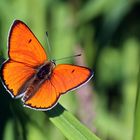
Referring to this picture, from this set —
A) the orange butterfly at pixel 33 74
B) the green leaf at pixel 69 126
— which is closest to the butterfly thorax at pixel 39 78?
the orange butterfly at pixel 33 74

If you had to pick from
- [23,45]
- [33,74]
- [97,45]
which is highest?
[23,45]

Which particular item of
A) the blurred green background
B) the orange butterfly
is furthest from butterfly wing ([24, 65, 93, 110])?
the blurred green background

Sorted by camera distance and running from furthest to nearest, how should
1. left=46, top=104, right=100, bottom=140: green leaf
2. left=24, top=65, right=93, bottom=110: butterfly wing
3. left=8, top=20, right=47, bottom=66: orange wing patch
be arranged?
1. left=8, top=20, right=47, bottom=66: orange wing patch
2. left=24, top=65, right=93, bottom=110: butterfly wing
3. left=46, top=104, right=100, bottom=140: green leaf

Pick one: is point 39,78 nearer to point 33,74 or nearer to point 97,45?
point 33,74

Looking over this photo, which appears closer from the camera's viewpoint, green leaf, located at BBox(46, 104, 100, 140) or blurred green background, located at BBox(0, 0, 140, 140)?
green leaf, located at BBox(46, 104, 100, 140)

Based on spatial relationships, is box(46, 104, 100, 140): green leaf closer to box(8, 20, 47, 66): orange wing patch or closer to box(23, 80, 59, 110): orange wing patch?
box(23, 80, 59, 110): orange wing patch

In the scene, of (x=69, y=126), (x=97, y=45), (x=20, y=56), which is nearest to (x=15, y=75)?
(x=20, y=56)
